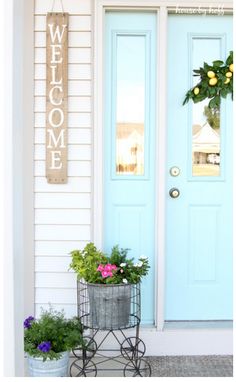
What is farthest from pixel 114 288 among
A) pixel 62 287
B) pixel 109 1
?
pixel 109 1

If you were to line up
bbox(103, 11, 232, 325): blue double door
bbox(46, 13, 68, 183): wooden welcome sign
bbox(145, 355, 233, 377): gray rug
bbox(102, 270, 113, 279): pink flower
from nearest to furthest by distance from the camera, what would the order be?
bbox(102, 270, 113, 279): pink flower, bbox(145, 355, 233, 377): gray rug, bbox(46, 13, 68, 183): wooden welcome sign, bbox(103, 11, 232, 325): blue double door

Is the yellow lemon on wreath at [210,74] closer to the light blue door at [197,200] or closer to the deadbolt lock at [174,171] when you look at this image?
the light blue door at [197,200]

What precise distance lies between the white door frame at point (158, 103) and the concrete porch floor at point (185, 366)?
0.21 m

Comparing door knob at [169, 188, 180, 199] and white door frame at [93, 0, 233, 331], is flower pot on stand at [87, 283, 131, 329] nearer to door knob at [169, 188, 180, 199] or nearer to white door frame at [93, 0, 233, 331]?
white door frame at [93, 0, 233, 331]

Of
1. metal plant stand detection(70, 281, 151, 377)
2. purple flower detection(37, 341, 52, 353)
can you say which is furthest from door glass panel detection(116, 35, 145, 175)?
purple flower detection(37, 341, 52, 353)

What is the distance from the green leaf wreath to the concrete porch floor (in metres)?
1.59

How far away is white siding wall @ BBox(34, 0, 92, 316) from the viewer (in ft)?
10.9

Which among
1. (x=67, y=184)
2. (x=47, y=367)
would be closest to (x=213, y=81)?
(x=67, y=184)

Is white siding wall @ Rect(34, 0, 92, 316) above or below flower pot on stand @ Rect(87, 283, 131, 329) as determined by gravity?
above

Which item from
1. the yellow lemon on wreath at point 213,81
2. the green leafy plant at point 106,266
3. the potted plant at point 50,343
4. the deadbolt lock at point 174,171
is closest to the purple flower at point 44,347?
the potted plant at point 50,343

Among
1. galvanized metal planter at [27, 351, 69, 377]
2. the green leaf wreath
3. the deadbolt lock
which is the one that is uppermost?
the green leaf wreath

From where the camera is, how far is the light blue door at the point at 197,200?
3449 millimetres
